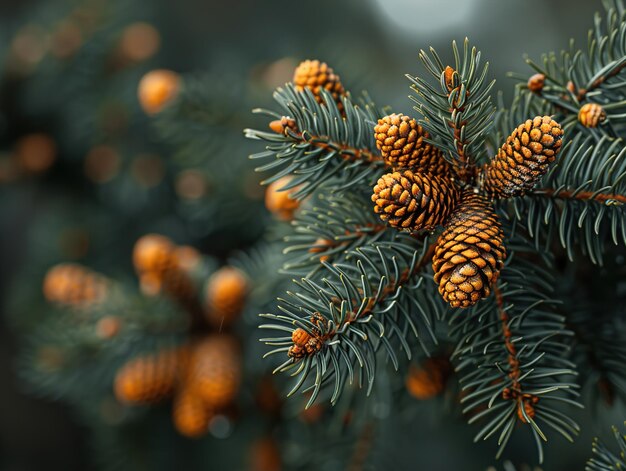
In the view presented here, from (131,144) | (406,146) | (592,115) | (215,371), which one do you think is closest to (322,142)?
(406,146)

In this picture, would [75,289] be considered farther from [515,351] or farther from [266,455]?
[515,351]

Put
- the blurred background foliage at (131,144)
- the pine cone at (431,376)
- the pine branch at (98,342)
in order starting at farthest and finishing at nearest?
the blurred background foliage at (131,144)
the pine branch at (98,342)
the pine cone at (431,376)

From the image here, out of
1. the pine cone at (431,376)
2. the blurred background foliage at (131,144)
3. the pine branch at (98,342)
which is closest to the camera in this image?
the pine cone at (431,376)

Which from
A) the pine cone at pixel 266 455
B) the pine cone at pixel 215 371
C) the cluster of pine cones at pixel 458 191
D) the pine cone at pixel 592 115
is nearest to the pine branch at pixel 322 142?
the cluster of pine cones at pixel 458 191

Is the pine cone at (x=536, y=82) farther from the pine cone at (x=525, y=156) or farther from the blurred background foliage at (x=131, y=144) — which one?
the blurred background foliage at (x=131, y=144)

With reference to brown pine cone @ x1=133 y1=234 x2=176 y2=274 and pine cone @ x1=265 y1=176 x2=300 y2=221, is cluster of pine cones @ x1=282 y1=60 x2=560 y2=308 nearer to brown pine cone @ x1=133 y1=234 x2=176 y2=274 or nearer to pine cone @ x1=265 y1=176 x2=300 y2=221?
pine cone @ x1=265 y1=176 x2=300 y2=221

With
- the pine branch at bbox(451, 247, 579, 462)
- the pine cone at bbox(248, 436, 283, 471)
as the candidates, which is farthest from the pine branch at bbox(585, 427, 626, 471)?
the pine cone at bbox(248, 436, 283, 471)

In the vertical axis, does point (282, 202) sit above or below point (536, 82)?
below
